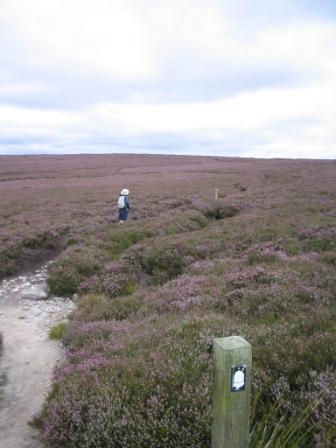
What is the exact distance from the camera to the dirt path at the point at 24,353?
594cm

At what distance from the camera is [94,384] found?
18.4 ft

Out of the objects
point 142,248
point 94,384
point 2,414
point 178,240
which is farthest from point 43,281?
point 94,384

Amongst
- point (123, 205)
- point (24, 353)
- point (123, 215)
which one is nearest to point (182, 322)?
point (24, 353)

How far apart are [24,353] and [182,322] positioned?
12.4 ft

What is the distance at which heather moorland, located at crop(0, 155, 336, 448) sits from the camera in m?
4.75

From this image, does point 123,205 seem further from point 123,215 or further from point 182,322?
point 182,322

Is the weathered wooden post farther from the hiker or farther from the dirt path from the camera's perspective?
the hiker

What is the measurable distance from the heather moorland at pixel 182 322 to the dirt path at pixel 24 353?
1.23 feet

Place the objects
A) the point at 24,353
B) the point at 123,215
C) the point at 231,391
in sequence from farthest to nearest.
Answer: the point at 123,215
the point at 24,353
the point at 231,391

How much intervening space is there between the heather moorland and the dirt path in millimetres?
374

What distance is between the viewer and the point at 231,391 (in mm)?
3404

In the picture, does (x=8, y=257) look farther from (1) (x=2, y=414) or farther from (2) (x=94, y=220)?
(1) (x=2, y=414)

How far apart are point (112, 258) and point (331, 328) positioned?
9637mm

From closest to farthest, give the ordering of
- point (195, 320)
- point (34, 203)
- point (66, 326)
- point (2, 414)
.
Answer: point (2, 414) < point (195, 320) < point (66, 326) < point (34, 203)
